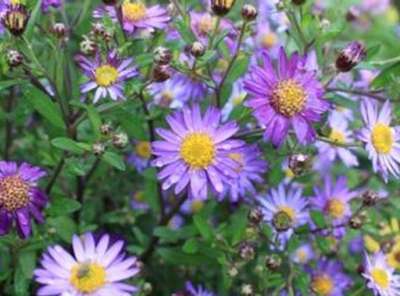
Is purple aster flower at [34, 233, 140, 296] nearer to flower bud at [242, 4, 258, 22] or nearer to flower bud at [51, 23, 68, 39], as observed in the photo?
flower bud at [51, 23, 68, 39]

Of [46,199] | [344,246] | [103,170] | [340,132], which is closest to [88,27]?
[103,170]

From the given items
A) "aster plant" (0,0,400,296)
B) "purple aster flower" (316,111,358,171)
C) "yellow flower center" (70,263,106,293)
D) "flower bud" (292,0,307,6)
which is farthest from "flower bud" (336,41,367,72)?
"yellow flower center" (70,263,106,293)

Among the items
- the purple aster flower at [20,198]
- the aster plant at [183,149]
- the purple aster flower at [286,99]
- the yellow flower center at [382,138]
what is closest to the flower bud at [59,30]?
the aster plant at [183,149]

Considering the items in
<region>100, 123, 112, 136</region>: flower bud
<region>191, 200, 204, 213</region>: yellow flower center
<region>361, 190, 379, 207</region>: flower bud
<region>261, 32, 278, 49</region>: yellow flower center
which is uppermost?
<region>261, 32, 278, 49</region>: yellow flower center

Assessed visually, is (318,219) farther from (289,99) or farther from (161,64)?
Result: (161,64)

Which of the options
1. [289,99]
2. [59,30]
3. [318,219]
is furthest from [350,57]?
[59,30]

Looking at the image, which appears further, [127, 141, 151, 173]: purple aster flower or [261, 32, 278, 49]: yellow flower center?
[261, 32, 278, 49]: yellow flower center

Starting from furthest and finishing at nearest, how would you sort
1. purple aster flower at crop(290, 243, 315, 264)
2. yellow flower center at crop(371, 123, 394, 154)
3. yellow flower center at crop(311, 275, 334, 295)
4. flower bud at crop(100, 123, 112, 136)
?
purple aster flower at crop(290, 243, 315, 264)
yellow flower center at crop(311, 275, 334, 295)
yellow flower center at crop(371, 123, 394, 154)
flower bud at crop(100, 123, 112, 136)
